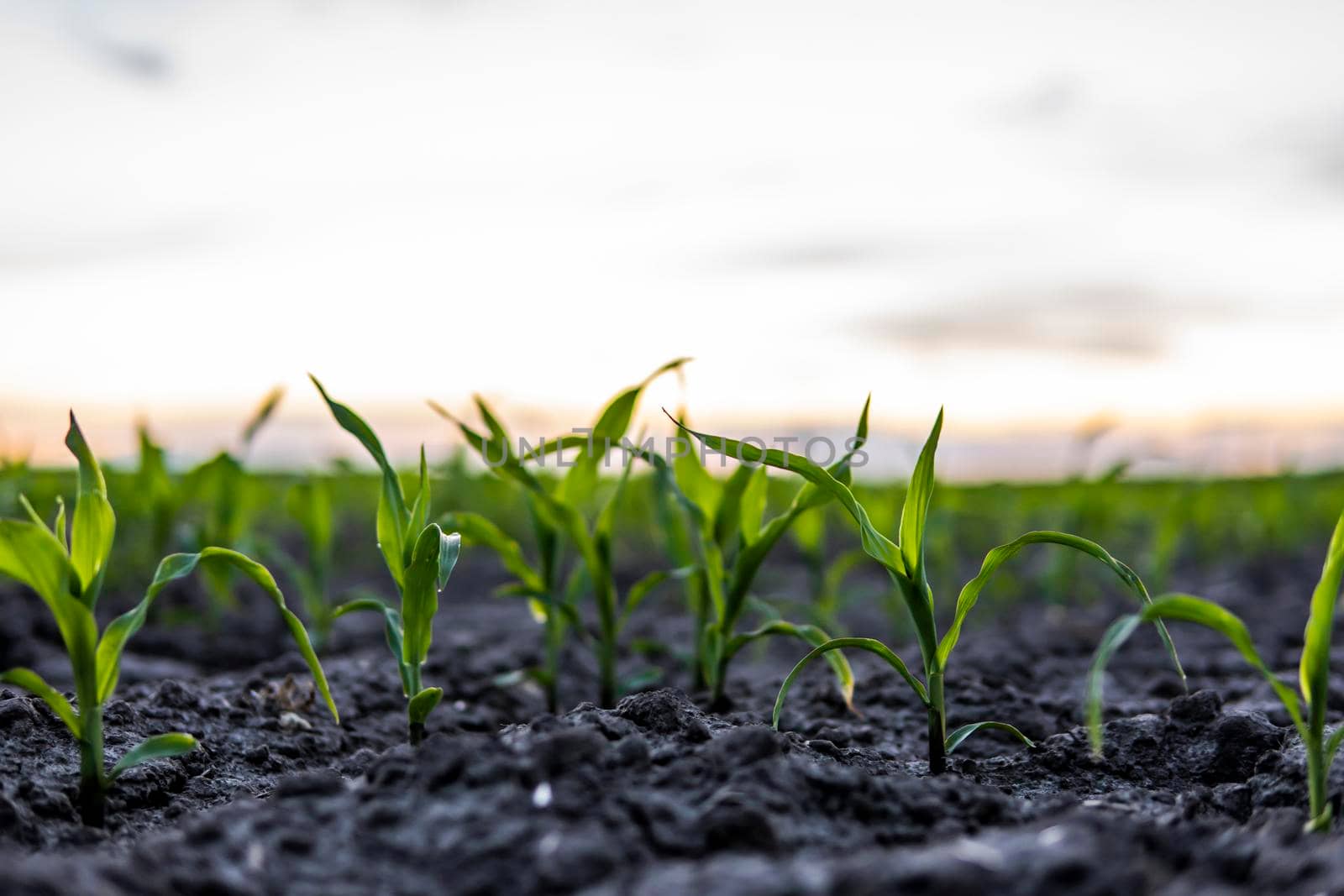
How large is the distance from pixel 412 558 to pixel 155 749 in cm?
54

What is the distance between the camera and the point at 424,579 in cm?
189

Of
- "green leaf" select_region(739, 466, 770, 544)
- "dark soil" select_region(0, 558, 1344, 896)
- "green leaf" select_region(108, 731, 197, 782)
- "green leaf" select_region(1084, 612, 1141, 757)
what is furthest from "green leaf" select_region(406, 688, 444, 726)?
"green leaf" select_region(1084, 612, 1141, 757)

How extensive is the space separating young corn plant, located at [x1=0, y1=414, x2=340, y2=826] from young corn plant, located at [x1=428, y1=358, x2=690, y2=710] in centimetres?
64

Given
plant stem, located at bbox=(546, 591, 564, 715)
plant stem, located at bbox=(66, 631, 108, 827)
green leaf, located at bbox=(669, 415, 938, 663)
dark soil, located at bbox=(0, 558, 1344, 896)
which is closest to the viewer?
dark soil, located at bbox=(0, 558, 1344, 896)

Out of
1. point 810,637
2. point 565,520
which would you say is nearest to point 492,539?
point 565,520

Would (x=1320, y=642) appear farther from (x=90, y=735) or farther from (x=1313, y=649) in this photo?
(x=90, y=735)

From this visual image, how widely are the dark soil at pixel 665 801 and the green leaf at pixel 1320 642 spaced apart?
0.62 feet

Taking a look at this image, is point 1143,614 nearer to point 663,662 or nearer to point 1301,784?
point 1301,784

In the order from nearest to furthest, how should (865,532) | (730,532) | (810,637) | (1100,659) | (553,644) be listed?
(1100,659), (865,532), (810,637), (730,532), (553,644)

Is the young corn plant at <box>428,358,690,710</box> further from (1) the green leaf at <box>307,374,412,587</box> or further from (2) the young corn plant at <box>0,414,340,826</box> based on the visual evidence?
(2) the young corn plant at <box>0,414,340,826</box>

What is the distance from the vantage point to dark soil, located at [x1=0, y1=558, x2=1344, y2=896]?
4.07 ft

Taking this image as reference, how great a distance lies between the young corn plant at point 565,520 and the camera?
2270 millimetres

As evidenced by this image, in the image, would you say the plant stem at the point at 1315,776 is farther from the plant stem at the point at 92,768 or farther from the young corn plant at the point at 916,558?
the plant stem at the point at 92,768

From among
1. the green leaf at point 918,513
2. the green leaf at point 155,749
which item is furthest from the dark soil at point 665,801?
the green leaf at point 918,513
